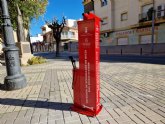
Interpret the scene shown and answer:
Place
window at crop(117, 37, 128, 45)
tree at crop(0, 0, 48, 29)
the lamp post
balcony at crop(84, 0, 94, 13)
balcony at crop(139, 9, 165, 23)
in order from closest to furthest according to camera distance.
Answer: the lamp post → tree at crop(0, 0, 48, 29) → balcony at crop(139, 9, 165, 23) → window at crop(117, 37, 128, 45) → balcony at crop(84, 0, 94, 13)

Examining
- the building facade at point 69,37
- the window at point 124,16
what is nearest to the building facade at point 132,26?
the window at point 124,16

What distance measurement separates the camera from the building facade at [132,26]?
21688 mm

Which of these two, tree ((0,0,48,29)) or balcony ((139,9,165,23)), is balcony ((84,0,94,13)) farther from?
tree ((0,0,48,29))

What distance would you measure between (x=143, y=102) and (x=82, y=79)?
1.71 m

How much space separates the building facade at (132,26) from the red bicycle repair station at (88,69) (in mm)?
19037

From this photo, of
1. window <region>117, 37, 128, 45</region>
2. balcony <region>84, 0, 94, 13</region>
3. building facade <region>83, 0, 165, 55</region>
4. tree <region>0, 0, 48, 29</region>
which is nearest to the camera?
tree <region>0, 0, 48, 29</region>

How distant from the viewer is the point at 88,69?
10.7ft

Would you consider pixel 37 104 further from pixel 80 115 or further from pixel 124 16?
pixel 124 16

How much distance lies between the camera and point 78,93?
362cm

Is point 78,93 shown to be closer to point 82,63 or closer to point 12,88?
point 82,63

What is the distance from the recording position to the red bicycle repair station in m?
3.08

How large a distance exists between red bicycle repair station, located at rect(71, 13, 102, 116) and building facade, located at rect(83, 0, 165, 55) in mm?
19037

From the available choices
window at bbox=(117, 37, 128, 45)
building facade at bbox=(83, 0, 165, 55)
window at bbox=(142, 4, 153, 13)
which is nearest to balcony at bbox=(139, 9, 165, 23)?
building facade at bbox=(83, 0, 165, 55)

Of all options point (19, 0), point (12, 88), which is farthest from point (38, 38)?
point (12, 88)
